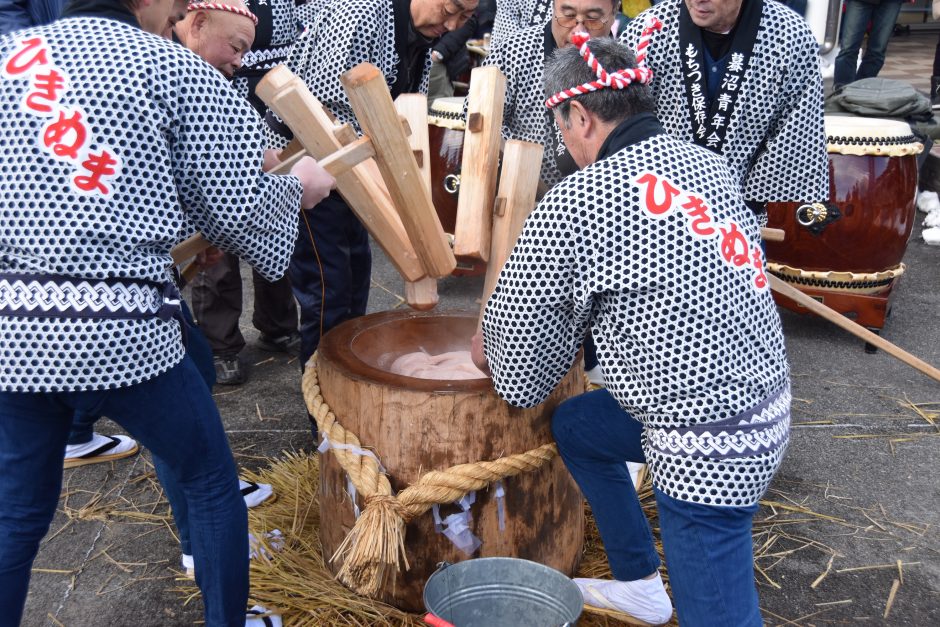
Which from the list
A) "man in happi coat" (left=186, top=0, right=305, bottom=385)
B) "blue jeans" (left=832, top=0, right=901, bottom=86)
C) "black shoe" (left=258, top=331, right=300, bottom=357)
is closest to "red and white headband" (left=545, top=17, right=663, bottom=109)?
"man in happi coat" (left=186, top=0, right=305, bottom=385)

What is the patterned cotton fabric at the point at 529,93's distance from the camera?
10.5 feet

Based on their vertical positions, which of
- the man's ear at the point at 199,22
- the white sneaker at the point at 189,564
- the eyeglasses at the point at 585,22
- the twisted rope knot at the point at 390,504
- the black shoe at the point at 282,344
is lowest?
the black shoe at the point at 282,344

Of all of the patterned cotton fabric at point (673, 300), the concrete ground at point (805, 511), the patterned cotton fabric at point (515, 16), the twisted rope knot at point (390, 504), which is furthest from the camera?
the patterned cotton fabric at point (515, 16)

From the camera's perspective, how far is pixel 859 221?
14.6 ft

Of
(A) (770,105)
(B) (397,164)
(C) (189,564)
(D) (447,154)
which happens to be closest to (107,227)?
(B) (397,164)

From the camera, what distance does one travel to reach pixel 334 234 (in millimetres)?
3264

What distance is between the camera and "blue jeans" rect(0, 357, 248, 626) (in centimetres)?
190

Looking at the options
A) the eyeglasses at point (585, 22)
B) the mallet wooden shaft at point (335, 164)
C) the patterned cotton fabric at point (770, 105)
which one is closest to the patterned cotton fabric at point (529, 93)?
the eyeglasses at point (585, 22)

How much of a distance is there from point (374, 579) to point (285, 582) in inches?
22.0

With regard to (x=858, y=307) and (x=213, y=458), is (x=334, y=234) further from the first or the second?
(x=858, y=307)

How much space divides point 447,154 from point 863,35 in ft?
15.3

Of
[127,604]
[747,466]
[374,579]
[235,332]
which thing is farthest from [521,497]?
[235,332]

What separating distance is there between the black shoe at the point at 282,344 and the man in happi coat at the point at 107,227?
2.38 meters

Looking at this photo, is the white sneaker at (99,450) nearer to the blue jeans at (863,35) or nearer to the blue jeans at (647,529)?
the blue jeans at (647,529)
